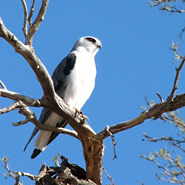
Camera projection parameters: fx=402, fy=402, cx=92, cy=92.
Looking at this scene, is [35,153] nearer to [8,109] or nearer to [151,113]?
[8,109]

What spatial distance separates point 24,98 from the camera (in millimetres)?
4082

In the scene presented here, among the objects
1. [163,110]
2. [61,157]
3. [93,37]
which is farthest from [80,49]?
[163,110]

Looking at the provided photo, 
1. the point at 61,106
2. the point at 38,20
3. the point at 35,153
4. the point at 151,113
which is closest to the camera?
the point at 38,20

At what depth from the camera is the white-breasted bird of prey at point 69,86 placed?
5387mm

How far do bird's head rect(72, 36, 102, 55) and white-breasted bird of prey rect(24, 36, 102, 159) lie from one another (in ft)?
2.50

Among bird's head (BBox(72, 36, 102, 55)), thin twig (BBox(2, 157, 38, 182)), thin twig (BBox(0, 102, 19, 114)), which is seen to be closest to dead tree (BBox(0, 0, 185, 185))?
thin twig (BBox(0, 102, 19, 114))

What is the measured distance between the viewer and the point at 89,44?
21.6 ft

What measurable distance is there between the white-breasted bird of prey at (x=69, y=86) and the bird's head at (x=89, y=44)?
0.76 meters

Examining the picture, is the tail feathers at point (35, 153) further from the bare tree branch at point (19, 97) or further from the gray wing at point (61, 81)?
the bare tree branch at point (19, 97)

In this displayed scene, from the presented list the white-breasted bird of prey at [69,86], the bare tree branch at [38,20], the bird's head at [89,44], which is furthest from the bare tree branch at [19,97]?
the bird's head at [89,44]

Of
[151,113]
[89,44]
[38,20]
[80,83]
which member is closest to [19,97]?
[38,20]

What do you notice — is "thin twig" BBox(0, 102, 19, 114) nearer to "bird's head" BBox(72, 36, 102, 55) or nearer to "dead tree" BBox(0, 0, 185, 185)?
"dead tree" BBox(0, 0, 185, 185)

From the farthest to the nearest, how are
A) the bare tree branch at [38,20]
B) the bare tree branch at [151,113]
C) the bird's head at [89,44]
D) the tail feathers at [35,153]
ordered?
the bird's head at [89,44] < the tail feathers at [35,153] < the bare tree branch at [151,113] < the bare tree branch at [38,20]

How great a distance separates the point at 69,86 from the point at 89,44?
1408mm
